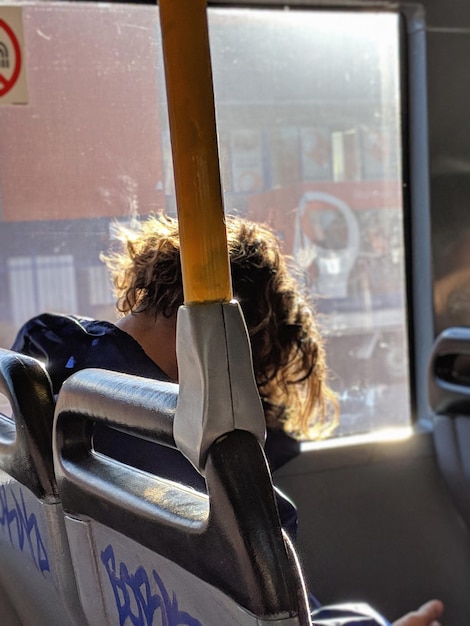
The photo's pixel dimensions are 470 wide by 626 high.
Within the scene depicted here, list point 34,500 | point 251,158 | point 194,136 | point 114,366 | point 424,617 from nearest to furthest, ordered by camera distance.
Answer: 1. point 194,136
2. point 34,500
3. point 114,366
4. point 424,617
5. point 251,158

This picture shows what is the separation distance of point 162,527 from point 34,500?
325 millimetres

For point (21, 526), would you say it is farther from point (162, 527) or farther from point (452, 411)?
point (452, 411)

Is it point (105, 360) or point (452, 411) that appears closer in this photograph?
point (105, 360)

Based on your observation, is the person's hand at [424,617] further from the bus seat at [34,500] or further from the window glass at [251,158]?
the bus seat at [34,500]

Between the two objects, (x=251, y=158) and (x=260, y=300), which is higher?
→ (x=251, y=158)

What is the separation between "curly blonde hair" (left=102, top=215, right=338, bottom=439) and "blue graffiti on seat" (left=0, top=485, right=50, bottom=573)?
1.22ft

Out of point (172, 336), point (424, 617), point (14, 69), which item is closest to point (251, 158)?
point (14, 69)

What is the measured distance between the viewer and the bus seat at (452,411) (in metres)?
2.21

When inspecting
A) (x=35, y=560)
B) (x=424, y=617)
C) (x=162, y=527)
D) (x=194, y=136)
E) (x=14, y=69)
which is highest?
(x=14, y=69)

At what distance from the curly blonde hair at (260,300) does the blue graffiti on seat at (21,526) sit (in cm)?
37

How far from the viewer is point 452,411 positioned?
2.26 m

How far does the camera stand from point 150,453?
0.98 m

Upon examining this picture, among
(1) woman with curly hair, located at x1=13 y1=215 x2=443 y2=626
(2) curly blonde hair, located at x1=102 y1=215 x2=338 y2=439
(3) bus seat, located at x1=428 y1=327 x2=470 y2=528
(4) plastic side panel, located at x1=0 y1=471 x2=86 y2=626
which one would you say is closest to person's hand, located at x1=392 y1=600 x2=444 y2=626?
(1) woman with curly hair, located at x1=13 y1=215 x2=443 y2=626

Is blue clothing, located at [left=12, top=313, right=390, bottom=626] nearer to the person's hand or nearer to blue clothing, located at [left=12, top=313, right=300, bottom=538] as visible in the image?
blue clothing, located at [left=12, top=313, right=300, bottom=538]
